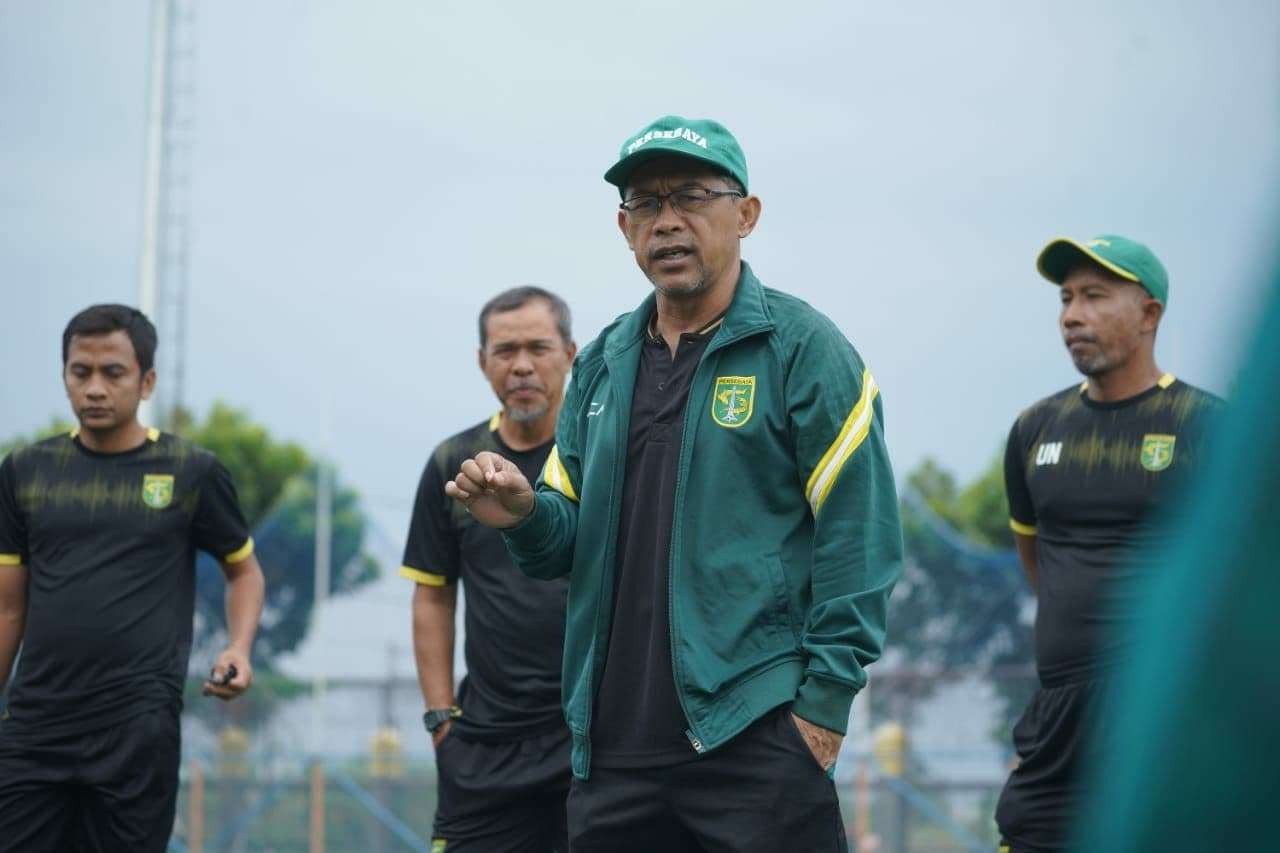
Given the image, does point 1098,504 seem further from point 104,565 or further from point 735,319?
point 104,565

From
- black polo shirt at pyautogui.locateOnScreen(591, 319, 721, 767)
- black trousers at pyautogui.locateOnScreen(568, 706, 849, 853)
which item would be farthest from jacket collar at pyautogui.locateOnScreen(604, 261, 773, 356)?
black trousers at pyautogui.locateOnScreen(568, 706, 849, 853)

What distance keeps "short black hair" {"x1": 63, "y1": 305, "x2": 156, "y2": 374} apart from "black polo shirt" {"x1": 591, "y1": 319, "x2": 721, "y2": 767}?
10.7ft

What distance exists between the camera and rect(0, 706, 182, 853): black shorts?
6.54 metres

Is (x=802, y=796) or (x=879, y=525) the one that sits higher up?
(x=879, y=525)

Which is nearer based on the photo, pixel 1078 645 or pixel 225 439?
pixel 1078 645

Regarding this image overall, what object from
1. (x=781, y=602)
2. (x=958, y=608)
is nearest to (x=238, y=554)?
(x=781, y=602)

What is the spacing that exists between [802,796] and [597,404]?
45.1 inches

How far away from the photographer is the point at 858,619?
13.4ft

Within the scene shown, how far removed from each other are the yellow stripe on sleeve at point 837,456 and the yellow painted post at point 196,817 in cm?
982

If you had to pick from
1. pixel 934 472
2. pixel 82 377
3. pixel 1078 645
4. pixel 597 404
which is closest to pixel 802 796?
pixel 597 404

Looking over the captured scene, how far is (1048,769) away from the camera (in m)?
6.15

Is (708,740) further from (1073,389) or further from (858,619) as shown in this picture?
(1073,389)

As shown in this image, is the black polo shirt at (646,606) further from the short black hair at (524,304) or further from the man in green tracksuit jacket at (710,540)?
the short black hair at (524,304)

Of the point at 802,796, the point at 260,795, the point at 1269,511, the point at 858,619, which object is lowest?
the point at 260,795
